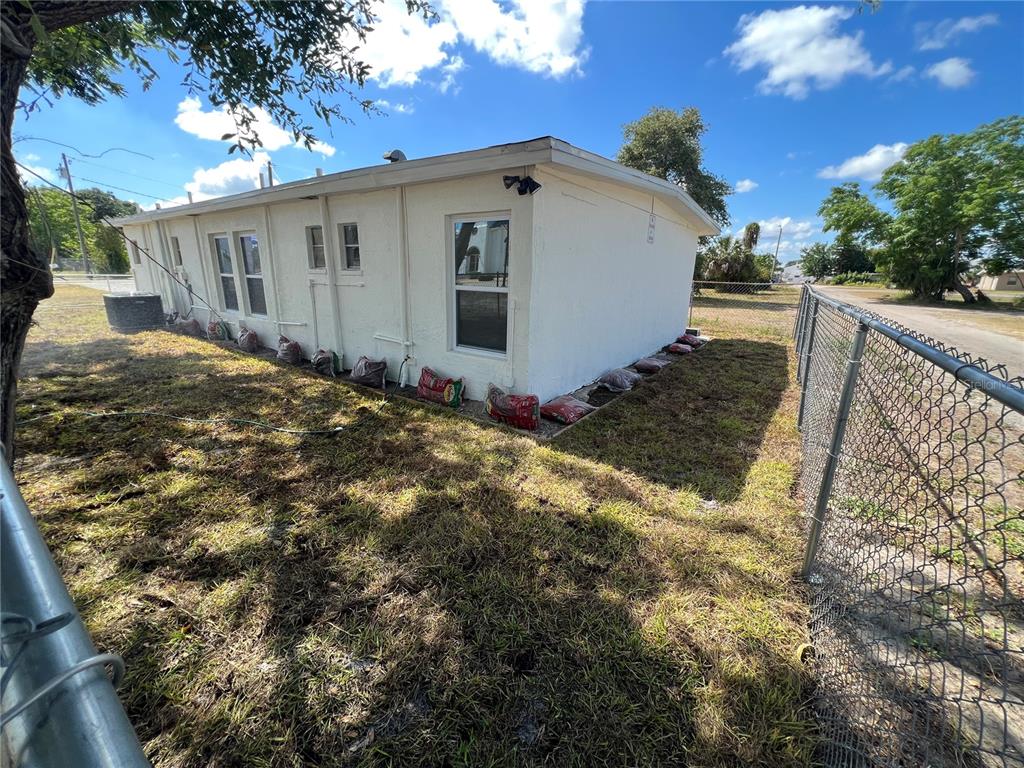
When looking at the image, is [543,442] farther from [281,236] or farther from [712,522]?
[281,236]

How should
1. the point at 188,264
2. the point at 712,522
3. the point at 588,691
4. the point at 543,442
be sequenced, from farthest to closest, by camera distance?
the point at 188,264 < the point at 543,442 < the point at 712,522 < the point at 588,691

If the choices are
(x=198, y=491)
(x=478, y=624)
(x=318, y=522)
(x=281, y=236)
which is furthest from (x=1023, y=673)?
(x=281, y=236)

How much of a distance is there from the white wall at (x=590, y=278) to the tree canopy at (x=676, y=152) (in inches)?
648

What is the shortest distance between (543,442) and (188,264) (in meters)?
9.73

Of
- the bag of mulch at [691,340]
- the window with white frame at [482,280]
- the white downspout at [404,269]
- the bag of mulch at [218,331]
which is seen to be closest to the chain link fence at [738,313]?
the bag of mulch at [691,340]

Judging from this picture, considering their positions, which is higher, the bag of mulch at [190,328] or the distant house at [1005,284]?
the distant house at [1005,284]

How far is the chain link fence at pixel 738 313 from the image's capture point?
1133 centimetres

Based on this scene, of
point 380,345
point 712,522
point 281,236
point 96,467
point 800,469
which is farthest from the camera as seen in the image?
point 281,236

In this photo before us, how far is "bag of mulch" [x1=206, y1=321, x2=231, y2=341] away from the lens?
339 inches

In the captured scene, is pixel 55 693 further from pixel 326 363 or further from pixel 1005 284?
pixel 1005 284

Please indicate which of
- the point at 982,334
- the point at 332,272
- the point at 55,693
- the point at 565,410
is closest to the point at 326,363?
the point at 332,272

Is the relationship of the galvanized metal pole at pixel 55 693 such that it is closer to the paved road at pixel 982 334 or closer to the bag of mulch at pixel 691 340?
the bag of mulch at pixel 691 340

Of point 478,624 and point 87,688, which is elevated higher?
point 87,688

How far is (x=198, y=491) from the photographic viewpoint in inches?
122
